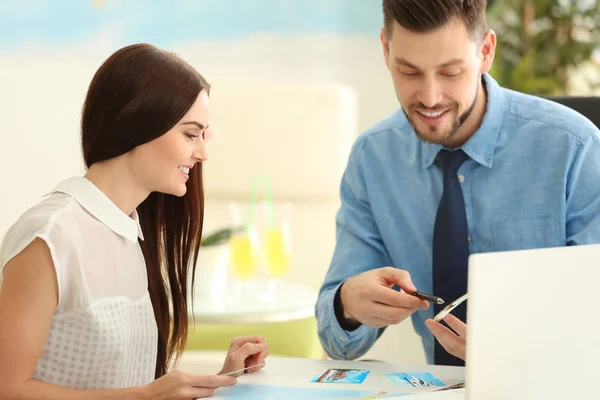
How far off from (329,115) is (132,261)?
7.42 ft

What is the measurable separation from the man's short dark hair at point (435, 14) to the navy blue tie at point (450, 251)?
0.35m

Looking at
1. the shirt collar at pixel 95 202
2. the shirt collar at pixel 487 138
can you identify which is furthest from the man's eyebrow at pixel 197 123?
the shirt collar at pixel 487 138

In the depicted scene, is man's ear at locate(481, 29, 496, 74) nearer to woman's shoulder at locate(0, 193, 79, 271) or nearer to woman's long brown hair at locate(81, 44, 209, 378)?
woman's long brown hair at locate(81, 44, 209, 378)

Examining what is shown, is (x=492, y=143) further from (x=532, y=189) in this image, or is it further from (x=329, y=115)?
(x=329, y=115)

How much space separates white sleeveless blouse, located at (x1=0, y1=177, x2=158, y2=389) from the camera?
1.38 m

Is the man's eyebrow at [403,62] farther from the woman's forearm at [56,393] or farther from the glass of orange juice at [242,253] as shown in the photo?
the glass of orange juice at [242,253]

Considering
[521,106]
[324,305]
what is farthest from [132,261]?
[521,106]

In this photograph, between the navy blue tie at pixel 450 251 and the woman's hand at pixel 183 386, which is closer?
the woman's hand at pixel 183 386

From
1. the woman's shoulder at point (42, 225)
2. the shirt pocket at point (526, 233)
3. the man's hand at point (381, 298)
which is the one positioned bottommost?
the man's hand at point (381, 298)

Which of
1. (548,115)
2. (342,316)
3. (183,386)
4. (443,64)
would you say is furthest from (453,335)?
(548,115)

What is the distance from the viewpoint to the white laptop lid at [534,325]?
93cm

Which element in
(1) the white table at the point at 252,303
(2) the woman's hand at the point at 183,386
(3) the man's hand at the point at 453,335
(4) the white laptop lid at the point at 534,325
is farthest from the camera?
(1) the white table at the point at 252,303

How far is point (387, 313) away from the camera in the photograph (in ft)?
4.76

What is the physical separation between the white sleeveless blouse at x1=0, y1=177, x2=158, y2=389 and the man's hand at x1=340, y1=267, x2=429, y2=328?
41cm
